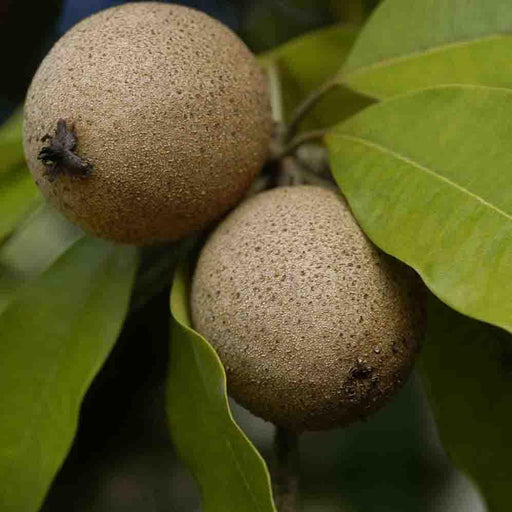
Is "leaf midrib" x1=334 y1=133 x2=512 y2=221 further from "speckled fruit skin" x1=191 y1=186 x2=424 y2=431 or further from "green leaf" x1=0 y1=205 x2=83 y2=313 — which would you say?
"green leaf" x1=0 y1=205 x2=83 y2=313

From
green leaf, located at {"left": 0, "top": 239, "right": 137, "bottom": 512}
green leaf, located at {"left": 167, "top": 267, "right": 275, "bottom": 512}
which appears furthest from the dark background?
green leaf, located at {"left": 167, "top": 267, "right": 275, "bottom": 512}

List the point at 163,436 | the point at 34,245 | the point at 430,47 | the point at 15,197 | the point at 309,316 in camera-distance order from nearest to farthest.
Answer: the point at 309,316 < the point at 430,47 < the point at 15,197 < the point at 34,245 < the point at 163,436

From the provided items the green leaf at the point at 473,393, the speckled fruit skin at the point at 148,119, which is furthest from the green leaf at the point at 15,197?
the green leaf at the point at 473,393

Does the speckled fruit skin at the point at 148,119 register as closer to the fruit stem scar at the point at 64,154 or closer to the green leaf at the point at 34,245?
the fruit stem scar at the point at 64,154

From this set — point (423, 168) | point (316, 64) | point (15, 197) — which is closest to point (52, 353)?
point (15, 197)

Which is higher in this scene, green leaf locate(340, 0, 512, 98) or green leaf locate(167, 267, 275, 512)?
green leaf locate(340, 0, 512, 98)

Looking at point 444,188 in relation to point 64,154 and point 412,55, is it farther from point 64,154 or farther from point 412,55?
point 64,154
